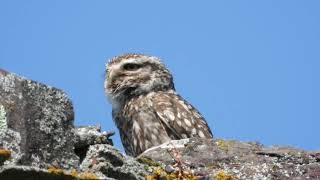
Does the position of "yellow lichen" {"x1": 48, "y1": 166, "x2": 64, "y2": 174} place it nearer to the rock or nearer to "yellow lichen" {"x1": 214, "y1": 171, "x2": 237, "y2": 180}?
the rock

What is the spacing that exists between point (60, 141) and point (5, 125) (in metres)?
0.35

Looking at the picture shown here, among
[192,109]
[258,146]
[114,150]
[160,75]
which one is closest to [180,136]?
[192,109]

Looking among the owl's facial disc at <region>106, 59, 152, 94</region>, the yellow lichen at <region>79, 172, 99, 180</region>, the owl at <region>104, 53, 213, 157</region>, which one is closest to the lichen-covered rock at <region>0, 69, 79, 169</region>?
the yellow lichen at <region>79, 172, 99, 180</region>

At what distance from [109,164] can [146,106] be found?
6483 millimetres

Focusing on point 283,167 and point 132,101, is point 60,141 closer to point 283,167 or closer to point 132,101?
point 283,167

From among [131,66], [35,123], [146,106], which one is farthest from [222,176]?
[131,66]

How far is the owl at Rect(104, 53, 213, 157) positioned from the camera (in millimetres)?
10078

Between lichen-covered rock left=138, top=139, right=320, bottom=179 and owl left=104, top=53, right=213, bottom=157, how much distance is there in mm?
4340

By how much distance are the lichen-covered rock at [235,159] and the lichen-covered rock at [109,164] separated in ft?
1.55

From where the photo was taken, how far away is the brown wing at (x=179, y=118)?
1016 cm

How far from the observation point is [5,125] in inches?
147

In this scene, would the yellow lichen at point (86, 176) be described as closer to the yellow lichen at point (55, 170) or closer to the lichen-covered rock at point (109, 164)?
the yellow lichen at point (55, 170)

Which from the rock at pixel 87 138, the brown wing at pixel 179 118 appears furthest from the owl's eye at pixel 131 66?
the rock at pixel 87 138

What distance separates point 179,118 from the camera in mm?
10383
